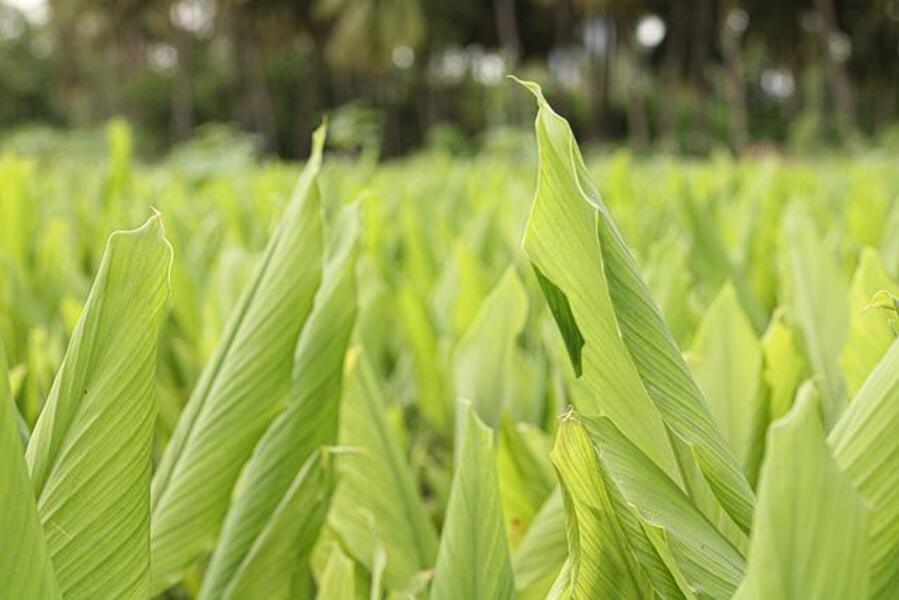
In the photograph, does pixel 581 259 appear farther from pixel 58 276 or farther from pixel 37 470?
pixel 58 276

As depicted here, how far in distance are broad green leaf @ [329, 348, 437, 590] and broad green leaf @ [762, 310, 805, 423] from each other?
197mm

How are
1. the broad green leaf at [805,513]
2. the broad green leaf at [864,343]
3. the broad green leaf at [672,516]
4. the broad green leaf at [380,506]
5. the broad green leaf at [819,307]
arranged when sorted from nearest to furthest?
the broad green leaf at [805,513] → the broad green leaf at [672,516] → the broad green leaf at [864,343] → the broad green leaf at [380,506] → the broad green leaf at [819,307]

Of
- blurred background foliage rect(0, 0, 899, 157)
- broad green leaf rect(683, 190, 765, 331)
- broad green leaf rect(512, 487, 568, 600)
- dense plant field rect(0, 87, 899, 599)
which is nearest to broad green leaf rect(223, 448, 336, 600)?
dense plant field rect(0, 87, 899, 599)

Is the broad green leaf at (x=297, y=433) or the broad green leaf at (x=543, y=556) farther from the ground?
the broad green leaf at (x=297, y=433)

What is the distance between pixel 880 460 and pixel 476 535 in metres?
0.16

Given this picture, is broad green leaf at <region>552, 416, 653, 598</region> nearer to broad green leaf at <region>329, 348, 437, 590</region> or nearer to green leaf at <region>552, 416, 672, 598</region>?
green leaf at <region>552, 416, 672, 598</region>

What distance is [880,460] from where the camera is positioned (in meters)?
0.30

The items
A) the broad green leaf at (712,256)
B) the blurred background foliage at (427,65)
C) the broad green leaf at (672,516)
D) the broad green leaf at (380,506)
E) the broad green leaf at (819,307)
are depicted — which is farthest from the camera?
the blurred background foliage at (427,65)

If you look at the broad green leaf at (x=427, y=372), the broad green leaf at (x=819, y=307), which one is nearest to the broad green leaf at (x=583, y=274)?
the broad green leaf at (x=819, y=307)

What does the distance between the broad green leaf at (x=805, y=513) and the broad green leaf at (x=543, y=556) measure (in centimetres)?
29

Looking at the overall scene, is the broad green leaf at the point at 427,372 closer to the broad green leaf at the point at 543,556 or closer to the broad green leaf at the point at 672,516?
the broad green leaf at the point at 543,556

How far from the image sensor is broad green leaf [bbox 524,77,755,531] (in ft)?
1.11

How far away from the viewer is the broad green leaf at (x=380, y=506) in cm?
55

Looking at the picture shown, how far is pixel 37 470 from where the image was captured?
13.6 inches
